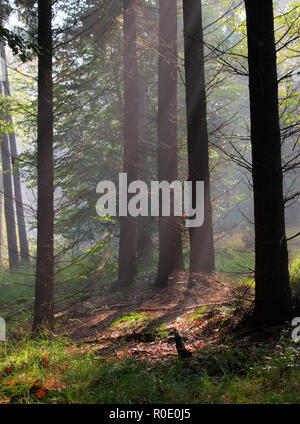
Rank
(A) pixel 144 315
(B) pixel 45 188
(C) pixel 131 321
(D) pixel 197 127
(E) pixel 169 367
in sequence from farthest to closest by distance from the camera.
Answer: (D) pixel 197 127 → (A) pixel 144 315 → (C) pixel 131 321 → (B) pixel 45 188 → (E) pixel 169 367

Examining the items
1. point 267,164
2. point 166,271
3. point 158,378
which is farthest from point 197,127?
point 158,378

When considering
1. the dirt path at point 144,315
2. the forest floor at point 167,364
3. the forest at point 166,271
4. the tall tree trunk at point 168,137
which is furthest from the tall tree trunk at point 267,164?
the tall tree trunk at point 168,137

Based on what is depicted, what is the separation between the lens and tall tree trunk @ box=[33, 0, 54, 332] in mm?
7191

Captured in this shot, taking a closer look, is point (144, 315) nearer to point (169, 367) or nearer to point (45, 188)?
point (45, 188)

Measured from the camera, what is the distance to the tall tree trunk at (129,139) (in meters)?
12.1

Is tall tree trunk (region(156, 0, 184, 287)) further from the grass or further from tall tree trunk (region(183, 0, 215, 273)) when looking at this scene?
the grass

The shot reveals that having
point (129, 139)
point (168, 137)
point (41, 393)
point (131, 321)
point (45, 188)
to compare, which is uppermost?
point (129, 139)

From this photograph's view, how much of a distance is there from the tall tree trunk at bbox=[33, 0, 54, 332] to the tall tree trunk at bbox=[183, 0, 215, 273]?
10.1 feet

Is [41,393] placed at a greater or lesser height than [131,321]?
greater

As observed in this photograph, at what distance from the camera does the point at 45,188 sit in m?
7.26

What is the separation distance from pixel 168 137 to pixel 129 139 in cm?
181
